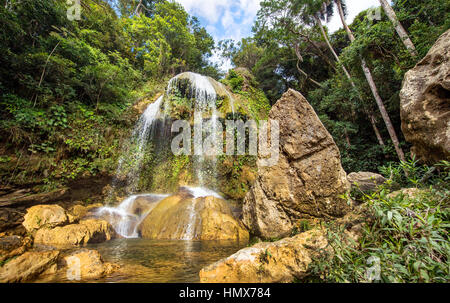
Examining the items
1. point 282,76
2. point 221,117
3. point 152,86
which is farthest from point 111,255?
point 282,76

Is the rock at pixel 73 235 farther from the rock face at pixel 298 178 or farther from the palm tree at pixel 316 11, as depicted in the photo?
the palm tree at pixel 316 11

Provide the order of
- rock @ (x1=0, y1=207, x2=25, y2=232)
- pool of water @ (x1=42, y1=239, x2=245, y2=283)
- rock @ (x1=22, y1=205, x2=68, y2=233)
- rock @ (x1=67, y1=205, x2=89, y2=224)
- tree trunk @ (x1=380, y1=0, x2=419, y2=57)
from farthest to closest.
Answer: tree trunk @ (x1=380, y1=0, x2=419, y2=57) < rock @ (x1=67, y1=205, x2=89, y2=224) < rock @ (x1=22, y1=205, x2=68, y2=233) < rock @ (x1=0, y1=207, x2=25, y2=232) < pool of water @ (x1=42, y1=239, x2=245, y2=283)

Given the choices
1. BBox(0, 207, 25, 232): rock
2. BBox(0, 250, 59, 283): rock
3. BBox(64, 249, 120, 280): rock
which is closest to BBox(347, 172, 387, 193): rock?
BBox(64, 249, 120, 280): rock

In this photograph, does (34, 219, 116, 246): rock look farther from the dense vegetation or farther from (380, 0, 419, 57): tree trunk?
(380, 0, 419, 57): tree trunk

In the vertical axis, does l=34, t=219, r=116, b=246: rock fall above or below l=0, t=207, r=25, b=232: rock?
below

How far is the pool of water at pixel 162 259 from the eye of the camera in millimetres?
2586

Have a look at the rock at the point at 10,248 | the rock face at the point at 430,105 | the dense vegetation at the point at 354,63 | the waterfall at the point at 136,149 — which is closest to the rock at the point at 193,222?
the rock at the point at 10,248

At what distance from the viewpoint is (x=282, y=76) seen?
17969mm

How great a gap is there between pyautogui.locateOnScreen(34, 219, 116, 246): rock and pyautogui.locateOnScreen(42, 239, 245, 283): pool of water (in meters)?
0.66

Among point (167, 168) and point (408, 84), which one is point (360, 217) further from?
point (167, 168)

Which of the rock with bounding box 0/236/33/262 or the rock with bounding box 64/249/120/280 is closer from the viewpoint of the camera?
the rock with bounding box 64/249/120/280

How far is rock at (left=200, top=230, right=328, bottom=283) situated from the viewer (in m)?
2.15

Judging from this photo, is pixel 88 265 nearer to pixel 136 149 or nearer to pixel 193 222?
pixel 193 222

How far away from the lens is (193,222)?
5.68 m
